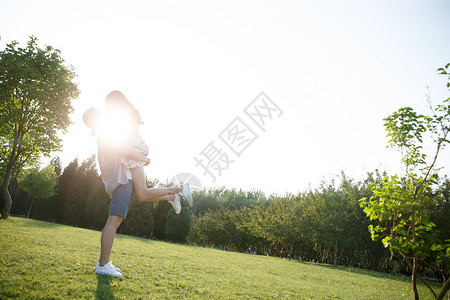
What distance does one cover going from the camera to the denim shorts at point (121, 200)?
3117 mm

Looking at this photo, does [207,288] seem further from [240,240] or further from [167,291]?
[240,240]

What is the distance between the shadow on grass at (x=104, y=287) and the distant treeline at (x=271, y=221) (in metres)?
9.96

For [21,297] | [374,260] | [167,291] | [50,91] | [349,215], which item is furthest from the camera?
[374,260]

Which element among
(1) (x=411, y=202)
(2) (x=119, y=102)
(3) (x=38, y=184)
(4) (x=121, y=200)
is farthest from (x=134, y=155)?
(3) (x=38, y=184)

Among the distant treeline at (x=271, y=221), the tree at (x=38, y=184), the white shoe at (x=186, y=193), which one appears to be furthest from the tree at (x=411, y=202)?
the tree at (x=38, y=184)

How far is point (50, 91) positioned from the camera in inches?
485

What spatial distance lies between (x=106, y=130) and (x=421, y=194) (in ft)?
13.8

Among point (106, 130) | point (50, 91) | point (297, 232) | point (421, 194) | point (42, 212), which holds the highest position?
point (50, 91)

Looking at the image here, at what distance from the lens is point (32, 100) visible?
1225 cm

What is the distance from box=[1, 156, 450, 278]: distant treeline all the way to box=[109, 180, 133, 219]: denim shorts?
9.69m

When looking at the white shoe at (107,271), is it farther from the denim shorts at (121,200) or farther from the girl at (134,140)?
the girl at (134,140)

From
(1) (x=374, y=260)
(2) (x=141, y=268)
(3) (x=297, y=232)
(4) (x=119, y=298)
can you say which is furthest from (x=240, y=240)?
(4) (x=119, y=298)

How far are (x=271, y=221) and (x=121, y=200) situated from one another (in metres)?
15.9

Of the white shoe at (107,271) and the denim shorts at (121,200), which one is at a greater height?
the denim shorts at (121,200)
